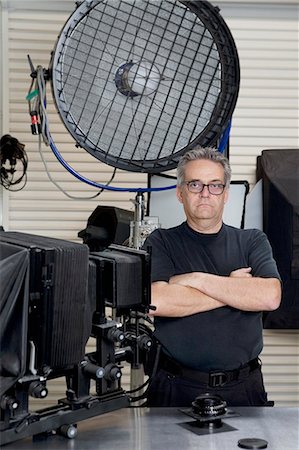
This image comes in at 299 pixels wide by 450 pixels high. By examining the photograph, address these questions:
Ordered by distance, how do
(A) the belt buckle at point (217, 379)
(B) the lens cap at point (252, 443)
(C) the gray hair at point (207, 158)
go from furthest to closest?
(C) the gray hair at point (207, 158) < (A) the belt buckle at point (217, 379) < (B) the lens cap at point (252, 443)

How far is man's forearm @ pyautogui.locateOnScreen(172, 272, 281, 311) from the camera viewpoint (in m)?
2.52

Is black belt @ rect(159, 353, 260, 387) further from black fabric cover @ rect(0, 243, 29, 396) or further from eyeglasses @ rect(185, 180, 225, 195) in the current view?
black fabric cover @ rect(0, 243, 29, 396)

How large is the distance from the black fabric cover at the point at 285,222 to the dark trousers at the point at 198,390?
3.43 ft

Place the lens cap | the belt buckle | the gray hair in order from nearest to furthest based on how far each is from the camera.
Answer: the lens cap, the belt buckle, the gray hair

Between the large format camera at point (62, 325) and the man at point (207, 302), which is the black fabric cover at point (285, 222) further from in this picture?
the large format camera at point (62, 325)

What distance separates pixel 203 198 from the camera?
8.85 ft

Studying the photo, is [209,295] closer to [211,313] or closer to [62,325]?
[211,313]

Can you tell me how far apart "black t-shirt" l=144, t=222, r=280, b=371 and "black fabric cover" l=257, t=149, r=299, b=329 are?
819 mm

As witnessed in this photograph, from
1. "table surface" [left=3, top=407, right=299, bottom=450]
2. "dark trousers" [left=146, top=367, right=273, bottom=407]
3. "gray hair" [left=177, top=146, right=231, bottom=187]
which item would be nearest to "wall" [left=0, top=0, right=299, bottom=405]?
"gray hair" [left=177, top=146, right=231, bottom=187]

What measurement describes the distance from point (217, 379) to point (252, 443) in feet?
2.73

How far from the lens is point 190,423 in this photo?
1.83m

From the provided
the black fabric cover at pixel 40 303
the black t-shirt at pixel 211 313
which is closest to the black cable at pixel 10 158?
the black t-shirt at pixel 211 313

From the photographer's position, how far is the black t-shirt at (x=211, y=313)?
256 cm

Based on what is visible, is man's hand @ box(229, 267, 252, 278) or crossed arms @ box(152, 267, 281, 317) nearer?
Result: crossed arms @ box(152, 267, 281, 317)
